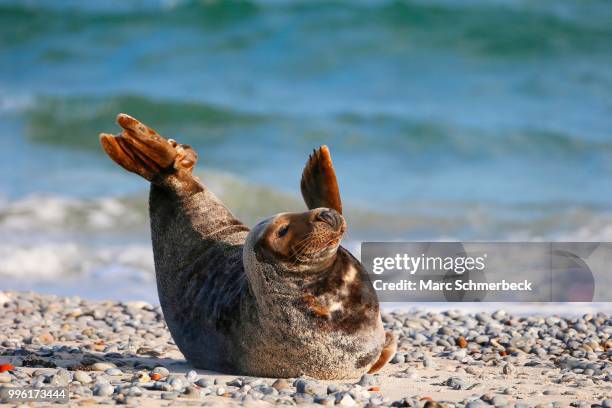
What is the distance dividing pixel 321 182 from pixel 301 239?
0.55 meters

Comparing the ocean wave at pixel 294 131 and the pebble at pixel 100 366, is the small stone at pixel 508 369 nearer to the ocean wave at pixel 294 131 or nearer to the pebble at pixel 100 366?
the pebble at pixel 100 366

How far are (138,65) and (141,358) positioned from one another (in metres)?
15.7

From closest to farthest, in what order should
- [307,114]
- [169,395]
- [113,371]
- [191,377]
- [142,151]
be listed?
[169,395] → [191,377] → [113,371] → [142,151] → [307,114]

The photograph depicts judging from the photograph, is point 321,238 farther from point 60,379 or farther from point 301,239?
point 60,379

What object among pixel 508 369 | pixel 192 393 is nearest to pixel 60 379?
pixel 192 393

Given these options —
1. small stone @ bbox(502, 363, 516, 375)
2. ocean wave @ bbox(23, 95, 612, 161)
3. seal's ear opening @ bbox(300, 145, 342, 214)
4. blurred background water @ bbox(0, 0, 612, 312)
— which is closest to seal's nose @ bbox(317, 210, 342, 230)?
seal's ear opening @ bbox(300, 145, 342, 214)

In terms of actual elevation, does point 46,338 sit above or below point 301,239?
below

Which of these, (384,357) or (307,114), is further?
(307,114)

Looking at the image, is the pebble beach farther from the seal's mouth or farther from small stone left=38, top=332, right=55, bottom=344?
the seal's mouth

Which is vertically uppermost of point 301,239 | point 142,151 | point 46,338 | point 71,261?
point 71,261

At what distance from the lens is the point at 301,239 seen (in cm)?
474

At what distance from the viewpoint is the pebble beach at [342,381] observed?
460 cm

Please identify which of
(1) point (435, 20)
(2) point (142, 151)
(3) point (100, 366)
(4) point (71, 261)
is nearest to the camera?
(3) point (100, 366)

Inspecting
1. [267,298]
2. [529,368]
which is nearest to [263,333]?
[267,298]
